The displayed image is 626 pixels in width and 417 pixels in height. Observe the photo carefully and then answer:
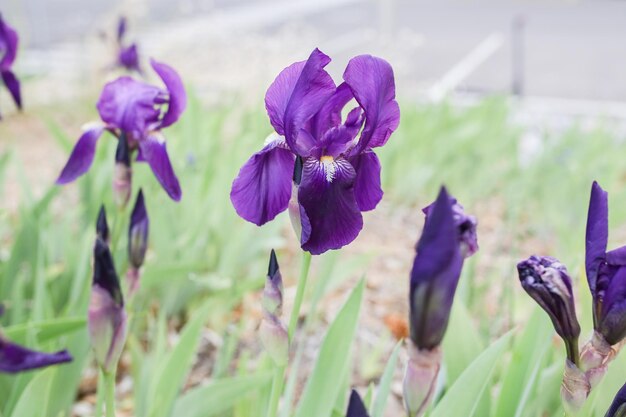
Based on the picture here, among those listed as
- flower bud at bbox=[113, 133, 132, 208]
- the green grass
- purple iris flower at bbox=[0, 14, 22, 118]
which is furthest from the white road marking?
flower bud at bbox=[113, 133, 132, 208]

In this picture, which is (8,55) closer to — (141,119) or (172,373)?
(141,119)

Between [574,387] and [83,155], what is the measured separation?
2.55ft

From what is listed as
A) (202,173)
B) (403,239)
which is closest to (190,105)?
(202,173)

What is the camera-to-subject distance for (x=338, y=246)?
69 cm

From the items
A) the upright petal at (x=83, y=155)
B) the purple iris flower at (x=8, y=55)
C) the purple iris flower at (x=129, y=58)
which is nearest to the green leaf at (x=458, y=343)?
the upright petal at (x=83, y=155)

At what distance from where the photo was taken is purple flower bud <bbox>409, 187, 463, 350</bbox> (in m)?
0.52

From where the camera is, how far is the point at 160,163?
1.03m

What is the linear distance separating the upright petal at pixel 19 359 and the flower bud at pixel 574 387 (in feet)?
1.50

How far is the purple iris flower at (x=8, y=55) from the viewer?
1.32 m

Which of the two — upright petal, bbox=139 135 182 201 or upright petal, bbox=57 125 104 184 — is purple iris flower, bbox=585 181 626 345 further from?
upright petal, bbox=57 125 104 184

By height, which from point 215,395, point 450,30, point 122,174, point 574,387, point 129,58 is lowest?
point 215,395

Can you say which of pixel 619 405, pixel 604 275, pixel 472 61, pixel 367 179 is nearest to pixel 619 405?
pixel 619 405

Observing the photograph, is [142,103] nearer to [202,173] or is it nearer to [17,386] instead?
[17,386]

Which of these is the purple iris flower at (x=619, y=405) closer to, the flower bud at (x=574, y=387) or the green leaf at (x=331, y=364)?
the flower bud at (x=574, y=387)
